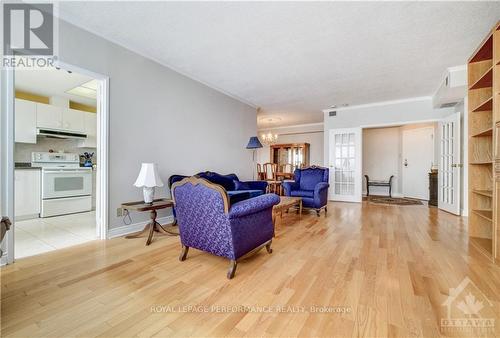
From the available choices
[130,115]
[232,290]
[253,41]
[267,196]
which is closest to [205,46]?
[253,41]

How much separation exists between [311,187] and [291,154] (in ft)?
12.2

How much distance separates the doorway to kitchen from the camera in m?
2.79

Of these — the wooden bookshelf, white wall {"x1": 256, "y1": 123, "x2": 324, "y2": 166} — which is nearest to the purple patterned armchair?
the wooden bookshelf

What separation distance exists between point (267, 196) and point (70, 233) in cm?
284

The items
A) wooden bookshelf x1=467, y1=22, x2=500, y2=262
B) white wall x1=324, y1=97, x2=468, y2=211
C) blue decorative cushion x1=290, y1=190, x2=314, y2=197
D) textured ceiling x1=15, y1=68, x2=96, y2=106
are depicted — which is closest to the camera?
wooden bookshelf x1=467, y1=22, x2=500, y2=262

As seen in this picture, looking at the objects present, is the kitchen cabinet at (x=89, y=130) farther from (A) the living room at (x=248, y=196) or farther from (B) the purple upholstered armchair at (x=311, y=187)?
(B) the purple upholstered armchair at (x=311, y=187)

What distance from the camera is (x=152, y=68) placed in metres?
3.34

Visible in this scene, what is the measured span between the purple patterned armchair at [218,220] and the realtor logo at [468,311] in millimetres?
1362

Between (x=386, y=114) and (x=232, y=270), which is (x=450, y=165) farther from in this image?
(x=232, y=270)

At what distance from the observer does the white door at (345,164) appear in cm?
592

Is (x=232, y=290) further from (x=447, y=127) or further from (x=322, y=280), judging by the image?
(x=447, y=127)

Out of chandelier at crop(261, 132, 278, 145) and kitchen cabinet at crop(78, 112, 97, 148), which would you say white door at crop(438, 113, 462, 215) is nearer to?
chandelier at crop(261, 132, 278, 145)

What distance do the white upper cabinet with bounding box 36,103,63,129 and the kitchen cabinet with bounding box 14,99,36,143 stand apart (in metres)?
0.07

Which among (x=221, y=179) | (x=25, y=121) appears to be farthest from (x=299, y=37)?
(x=25, y=121)
